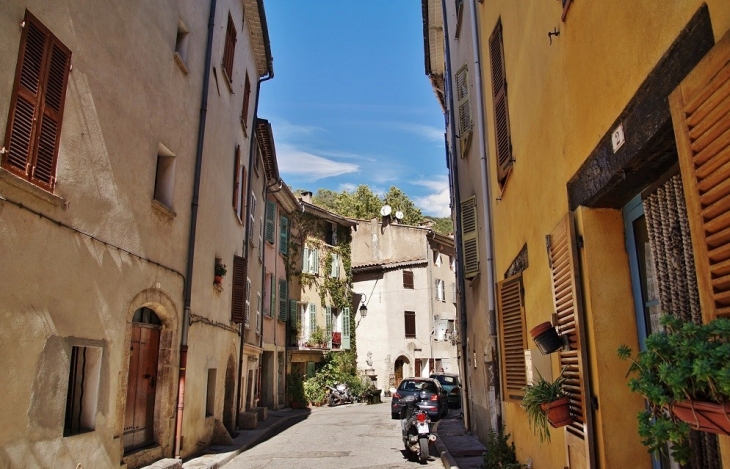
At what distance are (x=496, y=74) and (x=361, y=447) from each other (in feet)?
30.4

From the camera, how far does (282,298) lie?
26.9m

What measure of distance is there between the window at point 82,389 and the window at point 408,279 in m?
29.4

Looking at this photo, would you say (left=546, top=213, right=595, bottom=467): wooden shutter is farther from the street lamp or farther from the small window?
the street lamp

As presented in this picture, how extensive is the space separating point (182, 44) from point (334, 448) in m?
9.40

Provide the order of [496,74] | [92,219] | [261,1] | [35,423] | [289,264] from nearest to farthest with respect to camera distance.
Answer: [35,423]
[92,219]
[496,74]
[261,1]
[289,264]

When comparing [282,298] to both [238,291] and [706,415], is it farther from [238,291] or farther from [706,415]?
[706,415]

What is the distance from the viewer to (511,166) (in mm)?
7703

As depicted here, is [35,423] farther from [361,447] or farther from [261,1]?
[261,1]

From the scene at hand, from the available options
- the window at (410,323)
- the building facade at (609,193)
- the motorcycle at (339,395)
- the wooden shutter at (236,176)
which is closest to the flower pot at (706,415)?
the building facade at (609,193)

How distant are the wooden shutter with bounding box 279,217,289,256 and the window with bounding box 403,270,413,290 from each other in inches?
426

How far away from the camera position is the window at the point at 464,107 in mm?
13094

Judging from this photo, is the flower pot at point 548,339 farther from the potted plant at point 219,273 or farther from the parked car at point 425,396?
the parked car at point 425,396

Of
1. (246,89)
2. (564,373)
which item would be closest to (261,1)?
(246,89)

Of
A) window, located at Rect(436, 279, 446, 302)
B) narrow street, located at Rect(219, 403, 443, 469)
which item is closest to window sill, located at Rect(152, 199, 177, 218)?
narrow street, located at Rect(219, 403, 443, 469)
